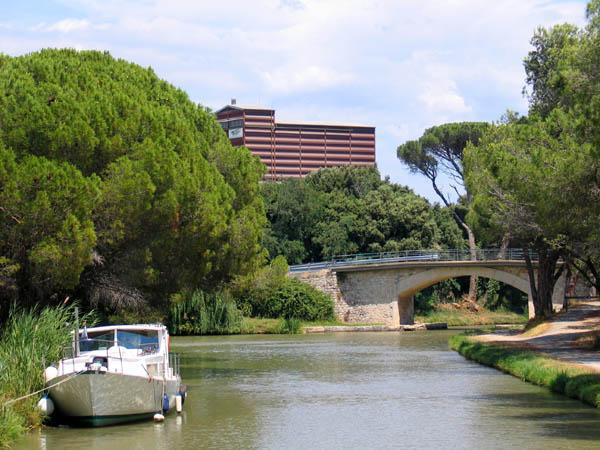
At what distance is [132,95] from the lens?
3128 cm

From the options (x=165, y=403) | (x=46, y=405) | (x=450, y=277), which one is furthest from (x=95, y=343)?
(x=450, y=277)

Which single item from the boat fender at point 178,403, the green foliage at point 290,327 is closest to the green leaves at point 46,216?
the boat fender at point 178,403

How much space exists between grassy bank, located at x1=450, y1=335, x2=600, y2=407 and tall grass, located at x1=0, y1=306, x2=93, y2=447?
11.4 m

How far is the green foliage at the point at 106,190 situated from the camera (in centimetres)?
2416

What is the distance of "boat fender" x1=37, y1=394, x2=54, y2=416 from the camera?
21016 mm

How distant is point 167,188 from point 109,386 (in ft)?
27.3

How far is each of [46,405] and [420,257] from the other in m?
48.3

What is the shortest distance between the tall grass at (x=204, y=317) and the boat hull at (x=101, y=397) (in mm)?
35180

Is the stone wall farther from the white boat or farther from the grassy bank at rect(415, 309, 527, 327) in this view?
the white boat

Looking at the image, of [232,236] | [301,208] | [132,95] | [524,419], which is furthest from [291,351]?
[301,208]

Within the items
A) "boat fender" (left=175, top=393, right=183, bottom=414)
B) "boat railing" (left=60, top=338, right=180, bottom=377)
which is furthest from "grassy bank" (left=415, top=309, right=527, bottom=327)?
"boat railing" (left=60, top=338, right=180, bottom=377)

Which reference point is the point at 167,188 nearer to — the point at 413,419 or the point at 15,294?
the point at 15,294

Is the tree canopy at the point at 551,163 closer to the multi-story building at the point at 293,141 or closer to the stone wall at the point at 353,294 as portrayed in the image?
the stone wall at the point at 353,294

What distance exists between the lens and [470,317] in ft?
237
